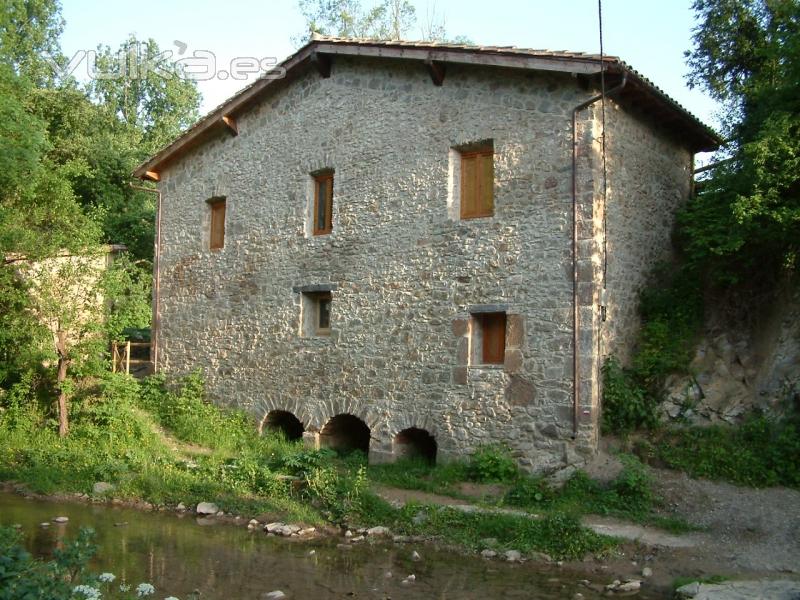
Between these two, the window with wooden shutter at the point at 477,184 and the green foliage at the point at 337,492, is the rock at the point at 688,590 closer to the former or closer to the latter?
the green foliage at the point at 337,492

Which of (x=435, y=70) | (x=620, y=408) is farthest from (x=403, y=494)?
(x=435, y=70)

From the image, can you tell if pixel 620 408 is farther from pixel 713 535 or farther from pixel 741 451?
pixel 713 535

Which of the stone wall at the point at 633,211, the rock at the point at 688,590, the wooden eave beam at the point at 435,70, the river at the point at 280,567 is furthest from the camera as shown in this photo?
the wooden eave beam at the point at 435,70

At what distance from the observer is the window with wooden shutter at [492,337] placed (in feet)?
38.4

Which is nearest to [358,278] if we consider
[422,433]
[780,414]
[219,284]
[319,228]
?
[319,228]

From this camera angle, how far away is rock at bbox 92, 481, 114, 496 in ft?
39.8

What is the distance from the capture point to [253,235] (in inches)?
604

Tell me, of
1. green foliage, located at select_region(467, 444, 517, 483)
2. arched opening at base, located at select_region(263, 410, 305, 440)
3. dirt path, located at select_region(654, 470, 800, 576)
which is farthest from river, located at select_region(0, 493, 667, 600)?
arched opening at base, located at select_region(263, 410, 305, 440)

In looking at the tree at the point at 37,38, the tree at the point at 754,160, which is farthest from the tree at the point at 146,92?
the tree at the point at 754,160

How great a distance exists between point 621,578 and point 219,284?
10.6m

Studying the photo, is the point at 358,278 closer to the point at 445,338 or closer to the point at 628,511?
the point at 445,338

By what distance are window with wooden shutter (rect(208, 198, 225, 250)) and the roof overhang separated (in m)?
1.44

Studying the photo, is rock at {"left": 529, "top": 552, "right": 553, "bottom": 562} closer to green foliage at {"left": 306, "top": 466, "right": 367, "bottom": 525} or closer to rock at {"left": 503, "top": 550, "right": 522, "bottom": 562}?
rock at {"left": 503, "top": 550, "right": 522, "bottom": 562}

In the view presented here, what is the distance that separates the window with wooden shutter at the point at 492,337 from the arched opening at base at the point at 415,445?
1739mm
